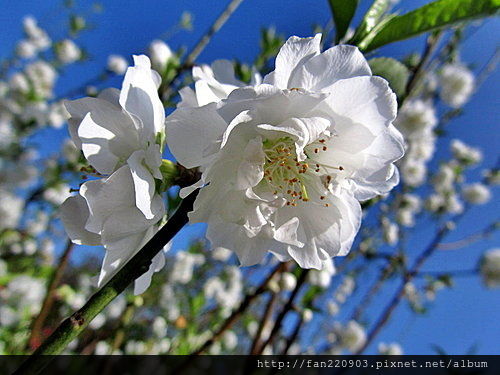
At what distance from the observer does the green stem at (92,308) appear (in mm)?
270

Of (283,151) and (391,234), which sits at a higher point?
(283,151)

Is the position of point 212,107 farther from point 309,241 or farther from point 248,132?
point 309,241

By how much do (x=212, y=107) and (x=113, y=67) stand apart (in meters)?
2.84

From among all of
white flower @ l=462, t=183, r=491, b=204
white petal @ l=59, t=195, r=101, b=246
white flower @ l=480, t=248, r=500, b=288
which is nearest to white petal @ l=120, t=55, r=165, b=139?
white petal @ l=59, t=195, r=101, b=246

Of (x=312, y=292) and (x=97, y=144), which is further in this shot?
(x=312, y=292)

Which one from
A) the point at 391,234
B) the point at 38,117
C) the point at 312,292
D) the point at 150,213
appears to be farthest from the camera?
the point at 391,234

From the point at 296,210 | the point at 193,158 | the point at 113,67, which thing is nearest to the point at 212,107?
the point at 193,158

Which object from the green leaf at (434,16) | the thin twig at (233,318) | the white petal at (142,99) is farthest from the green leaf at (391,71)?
the thin twig at (233,318)

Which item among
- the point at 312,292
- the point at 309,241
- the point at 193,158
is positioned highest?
the point at 193,158

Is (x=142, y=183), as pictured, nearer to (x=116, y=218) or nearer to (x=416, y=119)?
(x=116, y=218)

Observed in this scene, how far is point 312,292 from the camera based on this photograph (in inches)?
55.2

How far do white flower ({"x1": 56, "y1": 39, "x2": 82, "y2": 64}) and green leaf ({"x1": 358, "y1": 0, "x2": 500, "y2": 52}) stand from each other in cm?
341

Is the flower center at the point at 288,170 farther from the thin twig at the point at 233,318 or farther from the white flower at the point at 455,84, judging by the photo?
the white flower at the point at 455,84

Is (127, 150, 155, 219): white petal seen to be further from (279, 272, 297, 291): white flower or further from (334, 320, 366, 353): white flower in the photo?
(334, 320, 366, 353): white flower
